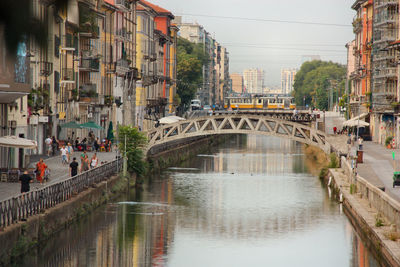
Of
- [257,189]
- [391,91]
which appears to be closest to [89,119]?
[257,189]

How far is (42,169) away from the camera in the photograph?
30125mm

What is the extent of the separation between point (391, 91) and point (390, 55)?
10.6ft

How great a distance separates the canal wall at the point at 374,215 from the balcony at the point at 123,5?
3230 centimetres

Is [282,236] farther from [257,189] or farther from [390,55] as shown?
[390,55]

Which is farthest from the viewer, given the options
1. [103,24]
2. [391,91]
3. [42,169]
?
[391,91]

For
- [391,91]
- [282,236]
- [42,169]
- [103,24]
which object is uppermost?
[103,24]

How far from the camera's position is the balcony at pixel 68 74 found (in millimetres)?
48406

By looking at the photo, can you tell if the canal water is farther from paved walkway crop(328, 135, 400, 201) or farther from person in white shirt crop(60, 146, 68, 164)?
person in white shirt crop(60, 146, 68, 164)

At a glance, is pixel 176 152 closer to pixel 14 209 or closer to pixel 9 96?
pixel 9 96

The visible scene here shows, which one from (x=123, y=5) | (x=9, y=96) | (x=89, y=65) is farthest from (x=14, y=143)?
(x=123, y=5)

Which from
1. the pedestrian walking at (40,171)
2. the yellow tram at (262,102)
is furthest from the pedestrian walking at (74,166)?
the yellow tram at (262,102)

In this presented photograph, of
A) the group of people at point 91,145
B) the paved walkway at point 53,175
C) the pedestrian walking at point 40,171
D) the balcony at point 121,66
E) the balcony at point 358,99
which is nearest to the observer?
the paved walkway at point 53,175

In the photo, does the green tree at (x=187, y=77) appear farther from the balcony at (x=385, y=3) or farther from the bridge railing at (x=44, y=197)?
the bridge railing at (x=44, y=197)

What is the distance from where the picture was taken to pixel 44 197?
2386 cm
